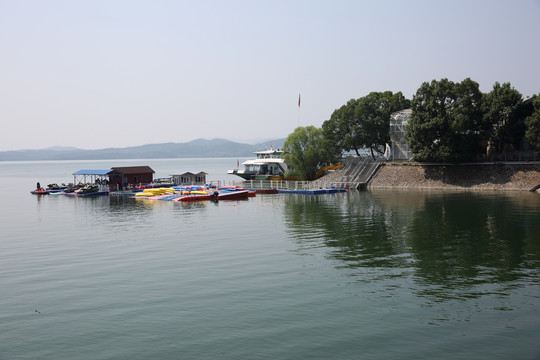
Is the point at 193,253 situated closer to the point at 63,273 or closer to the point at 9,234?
the point at 63,273

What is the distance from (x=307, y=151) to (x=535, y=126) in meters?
41.2

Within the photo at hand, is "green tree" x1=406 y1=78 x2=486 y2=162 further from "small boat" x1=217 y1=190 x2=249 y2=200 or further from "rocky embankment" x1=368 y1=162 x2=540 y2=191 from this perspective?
"small boat" x1=217 y1=190 x2=249 y2=200

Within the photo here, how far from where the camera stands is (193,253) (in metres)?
33.2

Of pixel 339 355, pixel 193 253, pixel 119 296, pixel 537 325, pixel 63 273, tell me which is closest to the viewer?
pixel 339 355

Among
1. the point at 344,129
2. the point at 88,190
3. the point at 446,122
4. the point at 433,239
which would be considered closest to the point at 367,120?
the point at 344,129

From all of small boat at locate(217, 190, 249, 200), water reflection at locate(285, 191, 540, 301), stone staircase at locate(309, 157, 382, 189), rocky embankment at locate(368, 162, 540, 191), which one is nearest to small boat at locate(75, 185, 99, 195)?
small boat at locate(217, 190, 249, 200)

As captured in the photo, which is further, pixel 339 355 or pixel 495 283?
pixel 495 283

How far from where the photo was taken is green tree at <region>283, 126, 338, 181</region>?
96.2 m

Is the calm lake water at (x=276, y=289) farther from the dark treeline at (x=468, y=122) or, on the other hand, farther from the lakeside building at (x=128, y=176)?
the lakeside building at (x=128, y=176)

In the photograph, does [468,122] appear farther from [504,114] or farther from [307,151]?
[307,151]

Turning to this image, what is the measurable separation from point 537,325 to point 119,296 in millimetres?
18830

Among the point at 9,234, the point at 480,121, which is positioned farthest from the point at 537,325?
the point at 480,121

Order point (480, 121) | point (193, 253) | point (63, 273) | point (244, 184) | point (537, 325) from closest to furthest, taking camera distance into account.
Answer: point (537, 325)
point (63, 273)
point (193, 253)
point (480, 121)
point (244, 184)

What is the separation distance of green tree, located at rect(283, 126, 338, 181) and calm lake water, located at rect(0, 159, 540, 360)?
48.4 m
